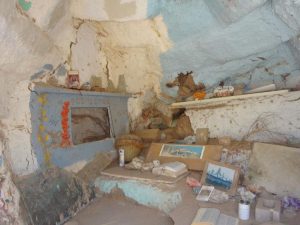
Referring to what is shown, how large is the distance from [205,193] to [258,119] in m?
1.08

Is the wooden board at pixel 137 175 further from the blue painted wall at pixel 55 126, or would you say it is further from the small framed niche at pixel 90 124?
the small framed niche at pixel 90 124

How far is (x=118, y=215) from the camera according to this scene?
2.38 meters

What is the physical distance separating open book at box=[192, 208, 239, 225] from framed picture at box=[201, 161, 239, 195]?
386mm

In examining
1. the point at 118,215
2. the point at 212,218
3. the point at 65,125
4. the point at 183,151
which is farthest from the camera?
the point at 183,151

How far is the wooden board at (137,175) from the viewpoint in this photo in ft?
8.08

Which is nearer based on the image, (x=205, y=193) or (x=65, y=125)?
(x=205, y=193)

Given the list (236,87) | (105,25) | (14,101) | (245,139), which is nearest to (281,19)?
(236,87)

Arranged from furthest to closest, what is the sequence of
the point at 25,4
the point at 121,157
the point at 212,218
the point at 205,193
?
1. the point at 121,157
2. the point at 205,193
3. the point at 25,4
4. the point at 212,218

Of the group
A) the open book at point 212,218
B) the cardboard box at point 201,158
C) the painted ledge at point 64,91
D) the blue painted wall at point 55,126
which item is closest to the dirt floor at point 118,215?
the open book at point 212,218

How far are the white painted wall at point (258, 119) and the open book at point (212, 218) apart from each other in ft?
3.85

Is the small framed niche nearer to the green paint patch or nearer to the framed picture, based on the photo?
the green paint patch

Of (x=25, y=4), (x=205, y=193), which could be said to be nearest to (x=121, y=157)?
(x=205, y=193)

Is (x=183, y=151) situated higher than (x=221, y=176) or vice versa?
(x=183, y=151)

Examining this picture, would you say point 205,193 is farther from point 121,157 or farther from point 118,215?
point 121,157
